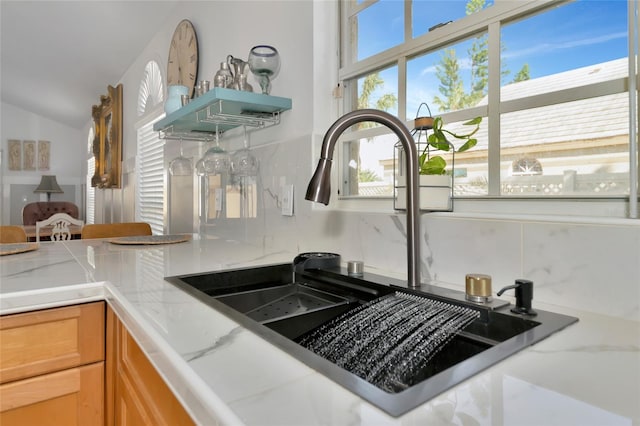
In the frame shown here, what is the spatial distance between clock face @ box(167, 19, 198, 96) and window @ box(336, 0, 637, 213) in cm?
132

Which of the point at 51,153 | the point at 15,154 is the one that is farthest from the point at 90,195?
the point at 15,154

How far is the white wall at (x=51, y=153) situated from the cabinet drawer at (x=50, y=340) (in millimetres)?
5964

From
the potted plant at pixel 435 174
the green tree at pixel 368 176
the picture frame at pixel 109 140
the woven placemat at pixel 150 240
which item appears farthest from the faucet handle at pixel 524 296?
the picture frame at pixel 109 140

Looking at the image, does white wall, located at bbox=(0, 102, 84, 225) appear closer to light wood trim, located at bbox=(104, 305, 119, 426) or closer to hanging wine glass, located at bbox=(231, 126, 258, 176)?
hanging wine glass, located at bbox=(231, 126, 258, 176)

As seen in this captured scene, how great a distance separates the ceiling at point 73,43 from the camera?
2.89 metres

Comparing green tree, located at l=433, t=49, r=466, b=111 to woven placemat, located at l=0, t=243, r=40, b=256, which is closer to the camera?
green tree, located at l=433, t=49, r=466, b=111

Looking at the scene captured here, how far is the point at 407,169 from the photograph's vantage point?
83 cm

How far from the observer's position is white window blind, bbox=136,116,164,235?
291 centimetres

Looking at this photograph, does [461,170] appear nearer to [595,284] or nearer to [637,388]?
[595,284]

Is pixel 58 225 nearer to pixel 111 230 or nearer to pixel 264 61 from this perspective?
pixel 111 230

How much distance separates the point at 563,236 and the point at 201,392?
2.14 feet

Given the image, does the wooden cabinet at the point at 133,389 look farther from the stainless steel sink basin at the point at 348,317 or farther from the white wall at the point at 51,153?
the white wall at the point at 51,153

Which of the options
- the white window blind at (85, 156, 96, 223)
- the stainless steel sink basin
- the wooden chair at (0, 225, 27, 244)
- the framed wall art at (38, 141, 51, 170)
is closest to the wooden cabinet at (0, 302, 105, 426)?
the stainless steel sink basin

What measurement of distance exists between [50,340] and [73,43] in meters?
3.61
